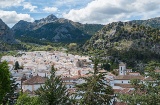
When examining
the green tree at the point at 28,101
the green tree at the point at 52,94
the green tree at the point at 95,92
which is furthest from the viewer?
the green tree at the point at 28,101

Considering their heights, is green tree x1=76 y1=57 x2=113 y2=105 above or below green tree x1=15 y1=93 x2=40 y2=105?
above

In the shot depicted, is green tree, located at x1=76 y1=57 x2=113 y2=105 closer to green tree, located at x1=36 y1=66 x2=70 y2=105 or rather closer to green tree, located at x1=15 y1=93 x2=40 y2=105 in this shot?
green tree, located at x1=36 y1=66 x2=70 y2=105

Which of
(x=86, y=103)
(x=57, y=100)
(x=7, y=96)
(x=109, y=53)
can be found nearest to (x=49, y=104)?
(x=57, y=100)

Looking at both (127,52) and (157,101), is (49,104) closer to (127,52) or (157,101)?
(157,101)

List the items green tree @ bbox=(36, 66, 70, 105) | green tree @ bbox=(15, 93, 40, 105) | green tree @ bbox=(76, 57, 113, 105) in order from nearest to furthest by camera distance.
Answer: green tree @ bbox=(76, 57, 113, 105) → green tree @ bbox=(36, 66, 70, 105) → green tree @ bbox=(15, 93, 40, 105)

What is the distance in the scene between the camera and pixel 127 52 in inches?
7554

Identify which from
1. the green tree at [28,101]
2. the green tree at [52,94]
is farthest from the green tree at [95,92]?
the green tree at [28,101]

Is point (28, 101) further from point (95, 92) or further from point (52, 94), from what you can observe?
point (95, 92)

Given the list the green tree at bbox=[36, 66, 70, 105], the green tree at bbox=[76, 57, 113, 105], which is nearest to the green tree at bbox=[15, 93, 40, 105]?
the green tree at bbox=[36, 66, 70, 105]

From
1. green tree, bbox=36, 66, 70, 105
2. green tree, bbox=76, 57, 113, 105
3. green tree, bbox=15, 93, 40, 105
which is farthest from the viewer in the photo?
green tree, bbox=15, 93, 40, 105

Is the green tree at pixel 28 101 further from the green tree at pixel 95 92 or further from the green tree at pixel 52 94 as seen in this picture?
the green tree at pixel 95 92

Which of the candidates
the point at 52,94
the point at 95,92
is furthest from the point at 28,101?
the point at 95,92

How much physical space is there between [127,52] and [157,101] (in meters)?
170

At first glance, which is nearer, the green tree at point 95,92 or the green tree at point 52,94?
the green tree at point 95,92
